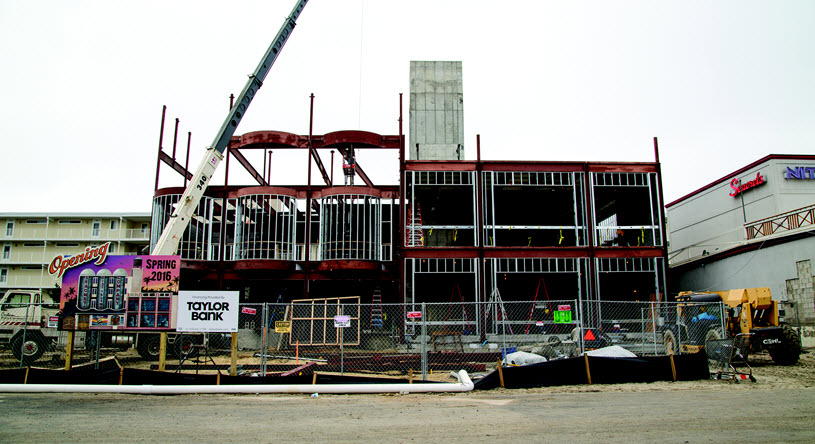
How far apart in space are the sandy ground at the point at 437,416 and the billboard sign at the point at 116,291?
93.3 inches

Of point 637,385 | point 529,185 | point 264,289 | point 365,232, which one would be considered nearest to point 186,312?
point 637,385

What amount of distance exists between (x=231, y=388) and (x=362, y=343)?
33.9 ft

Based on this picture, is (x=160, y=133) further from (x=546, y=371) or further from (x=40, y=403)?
(x=546, y=371)

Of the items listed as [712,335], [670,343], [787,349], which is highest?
[712,335]

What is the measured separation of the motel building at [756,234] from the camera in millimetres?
21891

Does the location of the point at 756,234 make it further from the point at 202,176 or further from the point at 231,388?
the point at 231,388

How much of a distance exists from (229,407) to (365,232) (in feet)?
49.9

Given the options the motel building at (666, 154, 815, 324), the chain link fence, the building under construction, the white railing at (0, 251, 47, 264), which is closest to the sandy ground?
the chain link fence

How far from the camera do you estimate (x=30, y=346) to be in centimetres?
1778

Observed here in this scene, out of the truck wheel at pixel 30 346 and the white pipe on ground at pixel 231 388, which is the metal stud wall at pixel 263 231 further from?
the white pipe on ground at pixel 231 388

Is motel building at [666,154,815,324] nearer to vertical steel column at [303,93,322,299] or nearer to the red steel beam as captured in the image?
vertical steel column at [303,93,322,299]

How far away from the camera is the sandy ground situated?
7.14 m

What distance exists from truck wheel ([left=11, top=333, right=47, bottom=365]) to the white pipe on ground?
7.85 m

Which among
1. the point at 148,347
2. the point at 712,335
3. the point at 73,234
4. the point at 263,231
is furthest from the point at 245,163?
the point at 73,234
